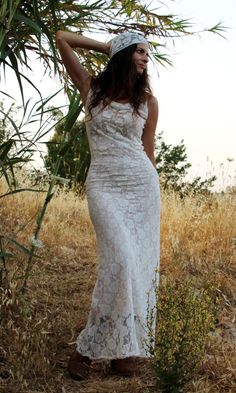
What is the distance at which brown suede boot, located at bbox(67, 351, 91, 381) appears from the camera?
3.94 m

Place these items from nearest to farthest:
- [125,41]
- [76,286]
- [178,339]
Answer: [178,339] → [125,41] → [76,286]

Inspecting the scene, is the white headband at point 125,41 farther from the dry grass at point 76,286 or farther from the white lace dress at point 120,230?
the dry grass at point 76,286

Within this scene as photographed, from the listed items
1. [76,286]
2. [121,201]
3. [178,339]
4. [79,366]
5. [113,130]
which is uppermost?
[113,130]

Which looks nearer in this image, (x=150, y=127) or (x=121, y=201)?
(x=121, y=201)

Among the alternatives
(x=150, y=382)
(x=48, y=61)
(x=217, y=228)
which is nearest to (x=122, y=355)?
(x=150, y=382)

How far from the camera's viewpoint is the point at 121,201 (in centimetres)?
387

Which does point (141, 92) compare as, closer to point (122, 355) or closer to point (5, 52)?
point (5, 52)

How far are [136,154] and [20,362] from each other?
1.31m

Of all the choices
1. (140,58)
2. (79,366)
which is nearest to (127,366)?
(79,366)

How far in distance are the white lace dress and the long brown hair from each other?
5 cm

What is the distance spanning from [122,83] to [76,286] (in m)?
2.10

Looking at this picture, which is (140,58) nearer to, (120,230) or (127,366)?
(120,230)

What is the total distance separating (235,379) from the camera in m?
3.93

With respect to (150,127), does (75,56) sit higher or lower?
higher
